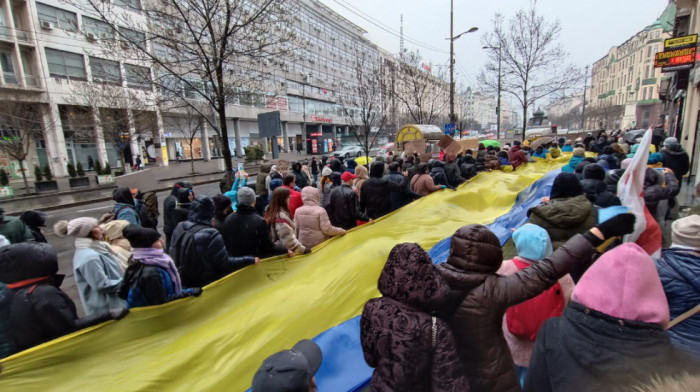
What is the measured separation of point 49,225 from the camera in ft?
39.6

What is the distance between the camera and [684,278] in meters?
1.94

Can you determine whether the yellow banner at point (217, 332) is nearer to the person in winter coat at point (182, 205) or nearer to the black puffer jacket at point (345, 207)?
the black puffer jacket at point (345, 207)

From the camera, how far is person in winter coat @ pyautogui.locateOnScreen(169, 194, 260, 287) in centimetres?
347

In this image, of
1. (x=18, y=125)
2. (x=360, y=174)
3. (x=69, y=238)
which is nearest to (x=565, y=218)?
(x=360, y=174)

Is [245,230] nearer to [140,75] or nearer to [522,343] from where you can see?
[522,343]

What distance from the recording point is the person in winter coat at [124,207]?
5324mm

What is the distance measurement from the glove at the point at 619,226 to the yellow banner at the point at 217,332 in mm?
2279

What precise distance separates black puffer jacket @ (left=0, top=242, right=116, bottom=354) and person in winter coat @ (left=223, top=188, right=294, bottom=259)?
5.43 feet

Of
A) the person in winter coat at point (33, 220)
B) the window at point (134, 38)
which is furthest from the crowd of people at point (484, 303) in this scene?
the window at point (134, 38)

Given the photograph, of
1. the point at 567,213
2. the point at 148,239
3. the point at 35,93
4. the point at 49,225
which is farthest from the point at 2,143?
the point at 567,213

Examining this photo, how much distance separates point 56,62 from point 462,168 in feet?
114

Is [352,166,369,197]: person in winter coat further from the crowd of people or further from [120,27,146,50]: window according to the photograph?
[120,27,146,50]: window

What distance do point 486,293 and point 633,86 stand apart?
9098 cm

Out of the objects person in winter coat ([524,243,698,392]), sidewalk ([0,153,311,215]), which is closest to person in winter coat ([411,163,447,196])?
person in winter coat ([524,243,698,392])
